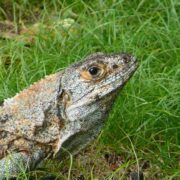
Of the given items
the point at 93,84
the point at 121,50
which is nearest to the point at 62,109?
the point at 93,84

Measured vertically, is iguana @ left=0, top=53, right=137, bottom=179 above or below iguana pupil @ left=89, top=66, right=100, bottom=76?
below

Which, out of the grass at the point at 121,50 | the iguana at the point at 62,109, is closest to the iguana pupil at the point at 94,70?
the iguana at the point at 62,109

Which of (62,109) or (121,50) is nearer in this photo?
(62,109)

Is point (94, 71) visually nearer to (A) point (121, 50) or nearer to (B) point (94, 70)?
(B) point (94, 70)

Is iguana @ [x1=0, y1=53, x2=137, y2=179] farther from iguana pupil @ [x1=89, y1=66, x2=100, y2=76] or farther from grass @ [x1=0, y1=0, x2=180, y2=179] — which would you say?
grass @ [x1=0, y1=0, x2=180, y2=179]

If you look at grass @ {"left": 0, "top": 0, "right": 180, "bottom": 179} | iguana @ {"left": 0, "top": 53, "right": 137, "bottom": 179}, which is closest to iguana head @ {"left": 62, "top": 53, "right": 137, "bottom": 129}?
iguana @ {"left": 0, "top": 53, "right": 137, "bottom": 179}

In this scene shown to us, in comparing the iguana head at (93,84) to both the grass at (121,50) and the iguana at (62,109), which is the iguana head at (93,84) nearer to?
the iguana at (62,109)

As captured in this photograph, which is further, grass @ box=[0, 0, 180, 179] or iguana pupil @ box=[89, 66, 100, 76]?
grass @ box=[0, 0, 180, 179]

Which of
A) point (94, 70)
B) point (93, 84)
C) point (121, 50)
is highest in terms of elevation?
point (121, 50)
